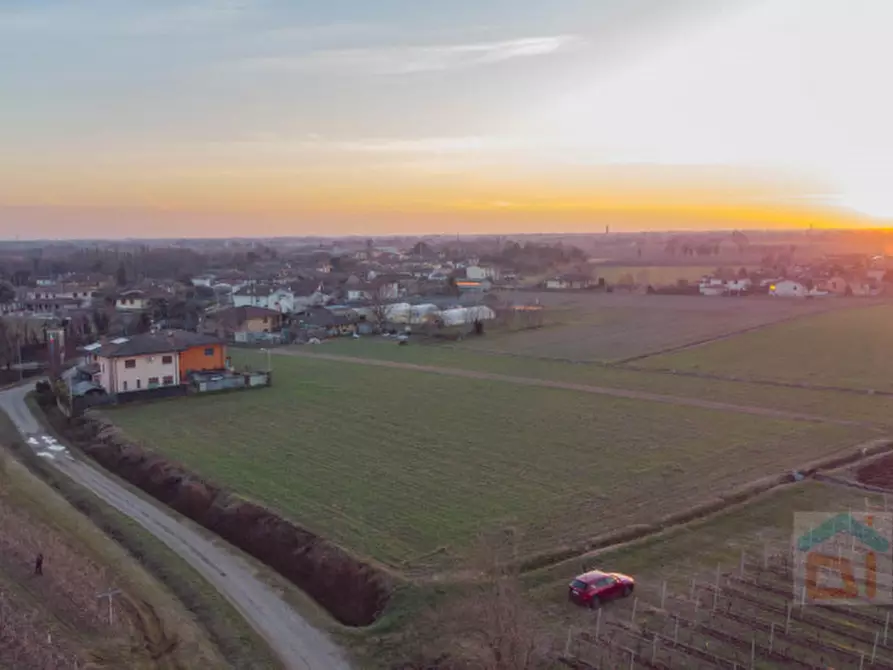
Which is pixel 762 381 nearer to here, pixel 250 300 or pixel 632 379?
pixel 632 379

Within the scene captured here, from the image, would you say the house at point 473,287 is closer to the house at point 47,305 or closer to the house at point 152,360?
the house at point 47,305

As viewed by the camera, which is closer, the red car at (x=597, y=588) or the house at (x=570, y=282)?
the red car at (x=597, y=588)

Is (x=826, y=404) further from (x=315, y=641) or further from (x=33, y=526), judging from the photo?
(x=33, y=526)

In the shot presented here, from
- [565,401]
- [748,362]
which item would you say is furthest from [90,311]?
[748,362]

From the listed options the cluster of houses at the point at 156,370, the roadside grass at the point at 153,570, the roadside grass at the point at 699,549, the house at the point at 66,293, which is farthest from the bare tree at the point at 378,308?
the roadside grass at the point at 699,549

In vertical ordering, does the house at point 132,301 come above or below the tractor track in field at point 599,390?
above

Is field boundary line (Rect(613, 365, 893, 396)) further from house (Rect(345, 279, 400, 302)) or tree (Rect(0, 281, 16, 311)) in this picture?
tree (Rect(0, 281, 16, 311))

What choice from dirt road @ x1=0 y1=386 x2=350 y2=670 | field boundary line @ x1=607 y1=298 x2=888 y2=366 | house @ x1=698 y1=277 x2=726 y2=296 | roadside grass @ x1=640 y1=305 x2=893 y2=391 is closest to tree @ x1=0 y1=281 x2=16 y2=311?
dirt road @ x1=0 y1=386 x2=350 y2=670
